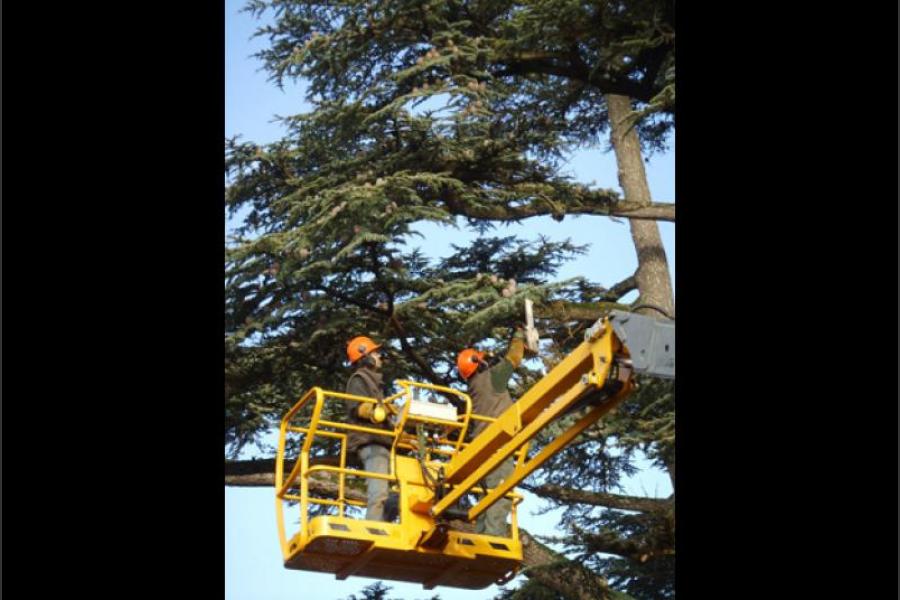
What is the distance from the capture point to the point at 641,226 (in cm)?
1853

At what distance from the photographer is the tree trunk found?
18.2m

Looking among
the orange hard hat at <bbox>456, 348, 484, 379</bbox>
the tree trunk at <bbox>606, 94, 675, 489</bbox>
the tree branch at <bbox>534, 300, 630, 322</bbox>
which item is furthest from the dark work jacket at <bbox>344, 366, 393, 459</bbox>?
the tree trunk at <bbox>606, 94, 675, 489</bbox>

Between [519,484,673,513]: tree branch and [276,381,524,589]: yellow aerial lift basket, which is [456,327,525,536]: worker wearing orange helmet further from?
[519,484,673,513]: tree branch

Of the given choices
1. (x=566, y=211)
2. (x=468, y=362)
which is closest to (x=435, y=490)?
(x=468, y=362)

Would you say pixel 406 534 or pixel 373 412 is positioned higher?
pixel 373 412

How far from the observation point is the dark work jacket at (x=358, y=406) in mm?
10438

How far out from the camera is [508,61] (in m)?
18.6

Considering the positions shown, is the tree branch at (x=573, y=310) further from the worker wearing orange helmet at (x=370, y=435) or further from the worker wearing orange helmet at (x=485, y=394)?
the worker wearing orange helmet at (x=370, y=435)

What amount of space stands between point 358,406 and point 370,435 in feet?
0.71

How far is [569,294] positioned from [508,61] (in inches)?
129

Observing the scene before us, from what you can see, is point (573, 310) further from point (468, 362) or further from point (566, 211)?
point (468, 362)
